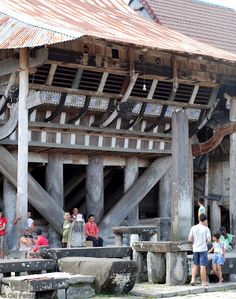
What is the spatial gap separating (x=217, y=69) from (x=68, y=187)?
5.60 m

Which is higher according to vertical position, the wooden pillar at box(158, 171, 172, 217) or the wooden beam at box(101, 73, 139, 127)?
the wooden beam at box(101, 73, 139, 127)

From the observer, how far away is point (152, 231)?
1440 cm

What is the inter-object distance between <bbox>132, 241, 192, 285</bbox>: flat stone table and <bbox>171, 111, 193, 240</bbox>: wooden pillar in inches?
12.7

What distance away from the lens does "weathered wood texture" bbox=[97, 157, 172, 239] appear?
1934cm

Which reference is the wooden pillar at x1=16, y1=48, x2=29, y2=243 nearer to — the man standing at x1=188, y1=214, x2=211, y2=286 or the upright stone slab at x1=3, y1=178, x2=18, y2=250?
the upright stone slab at x1=3, y1=178, x2=18, y2=250

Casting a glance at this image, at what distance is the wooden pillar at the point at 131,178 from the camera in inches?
801

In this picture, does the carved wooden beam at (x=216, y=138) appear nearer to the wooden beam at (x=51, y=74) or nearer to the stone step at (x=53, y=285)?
the wooden beam at (x=51, y=74)

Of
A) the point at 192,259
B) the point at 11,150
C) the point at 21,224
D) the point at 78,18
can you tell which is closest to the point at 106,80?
the point at 78,18

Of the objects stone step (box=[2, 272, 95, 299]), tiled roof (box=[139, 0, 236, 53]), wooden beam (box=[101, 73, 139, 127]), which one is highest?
tiled roof (box=[139, 0, 236, 53])

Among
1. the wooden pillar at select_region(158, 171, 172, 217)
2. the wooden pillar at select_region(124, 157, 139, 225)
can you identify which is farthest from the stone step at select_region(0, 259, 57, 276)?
the wooden pillar at select_region(158, 171, 172, 217)

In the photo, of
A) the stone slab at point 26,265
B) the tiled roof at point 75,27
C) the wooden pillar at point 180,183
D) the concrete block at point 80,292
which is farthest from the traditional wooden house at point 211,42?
the concrete block at point 80,292

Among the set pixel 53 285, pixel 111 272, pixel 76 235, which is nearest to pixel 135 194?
pixel 76 235

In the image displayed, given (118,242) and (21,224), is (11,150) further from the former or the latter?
(118,242)

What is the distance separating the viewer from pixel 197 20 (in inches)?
1016
